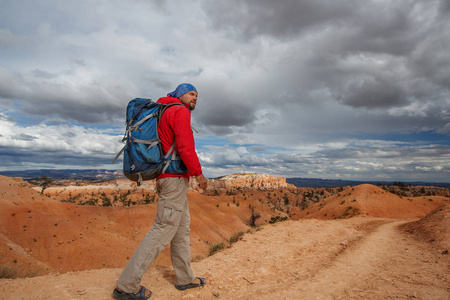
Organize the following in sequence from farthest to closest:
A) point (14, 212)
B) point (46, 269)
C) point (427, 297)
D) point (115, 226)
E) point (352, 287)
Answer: point (115, 226)
point (14, 212)
point (46, 269)
point (352, 287)
point (427, 297)

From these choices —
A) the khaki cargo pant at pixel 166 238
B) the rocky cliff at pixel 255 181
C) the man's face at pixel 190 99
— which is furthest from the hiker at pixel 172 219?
the rocky cliff at pixel 255 181

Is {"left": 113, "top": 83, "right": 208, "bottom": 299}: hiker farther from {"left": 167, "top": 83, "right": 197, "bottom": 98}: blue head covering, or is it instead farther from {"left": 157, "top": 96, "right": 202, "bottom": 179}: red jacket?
{"left": 167, "top": 83, "right": 197, "bottom": 98}: blue head covering

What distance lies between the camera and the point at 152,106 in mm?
3477

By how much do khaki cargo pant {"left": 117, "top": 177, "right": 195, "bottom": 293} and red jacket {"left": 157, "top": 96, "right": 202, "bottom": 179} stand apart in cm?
19

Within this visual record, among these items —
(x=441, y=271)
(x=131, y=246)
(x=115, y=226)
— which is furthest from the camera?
(x=115, y=226)

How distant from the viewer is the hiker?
307 cm

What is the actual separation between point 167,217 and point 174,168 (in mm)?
655

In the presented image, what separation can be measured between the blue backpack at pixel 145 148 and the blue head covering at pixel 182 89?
0.42 m

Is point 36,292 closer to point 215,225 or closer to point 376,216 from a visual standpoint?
point 376,216

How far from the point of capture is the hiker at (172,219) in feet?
10.1

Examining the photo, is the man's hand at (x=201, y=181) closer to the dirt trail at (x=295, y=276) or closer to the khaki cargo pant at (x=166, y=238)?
the khaki cargo pant at (x=166, y=238)

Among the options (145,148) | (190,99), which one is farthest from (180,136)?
(190,99)

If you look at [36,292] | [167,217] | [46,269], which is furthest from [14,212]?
[167,217]

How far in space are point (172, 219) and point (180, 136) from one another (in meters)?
1.12
